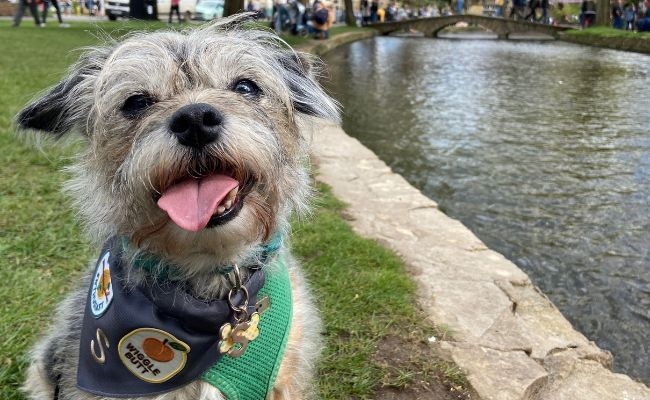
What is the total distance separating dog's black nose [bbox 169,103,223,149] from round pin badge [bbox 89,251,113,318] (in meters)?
0.64

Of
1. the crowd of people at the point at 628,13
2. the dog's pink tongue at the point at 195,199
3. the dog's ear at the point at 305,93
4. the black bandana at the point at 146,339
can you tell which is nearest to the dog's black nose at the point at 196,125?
the dog's pink tongue at the point at 195,199

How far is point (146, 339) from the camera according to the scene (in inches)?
80.9

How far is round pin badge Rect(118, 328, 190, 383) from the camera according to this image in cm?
205

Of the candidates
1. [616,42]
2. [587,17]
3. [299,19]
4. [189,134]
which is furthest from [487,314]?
[587,17]

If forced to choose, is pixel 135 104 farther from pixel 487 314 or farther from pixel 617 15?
pixel 617 15

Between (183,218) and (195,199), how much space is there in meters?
0.08

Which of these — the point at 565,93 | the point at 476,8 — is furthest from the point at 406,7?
the point at 565,93

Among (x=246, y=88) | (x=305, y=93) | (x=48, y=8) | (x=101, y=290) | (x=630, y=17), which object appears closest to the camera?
(x=101, y=290)

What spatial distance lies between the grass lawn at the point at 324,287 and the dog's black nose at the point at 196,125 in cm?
141

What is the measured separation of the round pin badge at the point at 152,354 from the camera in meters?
2.05

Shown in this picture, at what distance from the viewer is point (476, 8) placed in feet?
260

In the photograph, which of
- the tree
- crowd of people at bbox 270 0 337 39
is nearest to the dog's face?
the tree

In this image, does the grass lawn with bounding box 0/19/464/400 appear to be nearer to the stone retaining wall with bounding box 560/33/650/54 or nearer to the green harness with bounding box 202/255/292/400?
the green harness with bounding box 202/255/292/400

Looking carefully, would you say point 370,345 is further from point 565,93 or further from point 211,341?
point 565,93
